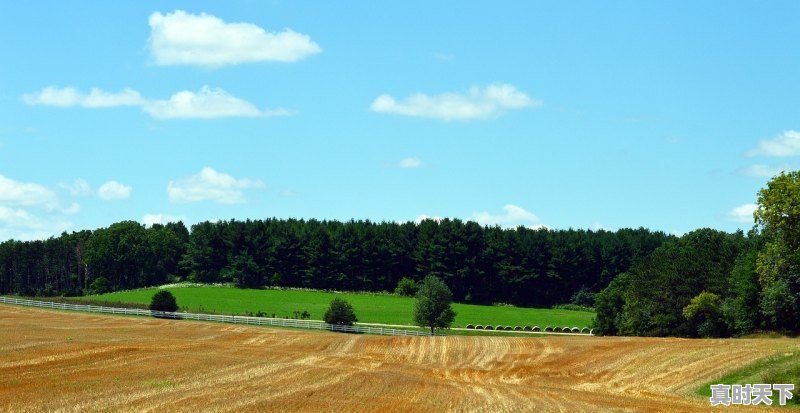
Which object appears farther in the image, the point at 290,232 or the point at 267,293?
the point at 290,232

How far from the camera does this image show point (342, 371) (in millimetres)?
45719

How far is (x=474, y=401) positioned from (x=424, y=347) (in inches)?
1300

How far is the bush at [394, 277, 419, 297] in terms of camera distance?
518ft

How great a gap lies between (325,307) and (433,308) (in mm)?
34286

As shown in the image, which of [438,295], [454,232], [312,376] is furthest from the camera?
[454,232]

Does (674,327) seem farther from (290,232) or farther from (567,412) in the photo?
(290,232)

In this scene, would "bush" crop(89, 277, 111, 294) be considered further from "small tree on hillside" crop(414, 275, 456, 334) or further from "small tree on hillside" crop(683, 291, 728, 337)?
"small tree on hillside" crop(683, 291, 728, 337)

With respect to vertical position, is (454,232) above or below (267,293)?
above

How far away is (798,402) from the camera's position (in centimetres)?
3591

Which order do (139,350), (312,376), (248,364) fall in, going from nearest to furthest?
(312,376) < (248,364) < (139,350)

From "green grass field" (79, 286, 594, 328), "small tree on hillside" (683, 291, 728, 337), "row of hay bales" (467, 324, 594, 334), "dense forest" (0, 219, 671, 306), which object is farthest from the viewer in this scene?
"dense forest" (0, 219, 671, 306)

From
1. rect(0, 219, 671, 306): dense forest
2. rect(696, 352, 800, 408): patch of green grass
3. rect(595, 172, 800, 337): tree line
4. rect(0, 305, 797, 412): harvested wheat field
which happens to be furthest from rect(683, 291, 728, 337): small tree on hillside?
rect(0, 219, 671, 306): dense forest

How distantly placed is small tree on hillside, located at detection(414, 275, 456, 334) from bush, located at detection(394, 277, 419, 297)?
53836mm

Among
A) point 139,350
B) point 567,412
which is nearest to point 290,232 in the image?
point 139,350
